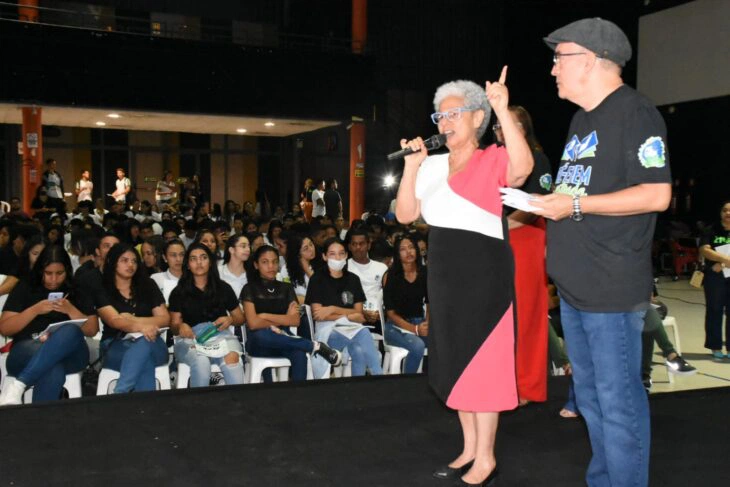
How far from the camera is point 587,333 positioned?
80.9 inches

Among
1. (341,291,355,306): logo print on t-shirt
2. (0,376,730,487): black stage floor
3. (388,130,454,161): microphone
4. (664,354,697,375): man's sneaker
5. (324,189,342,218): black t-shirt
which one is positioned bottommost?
(664,354,697,375): man's sneaker

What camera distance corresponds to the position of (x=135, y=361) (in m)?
3.84

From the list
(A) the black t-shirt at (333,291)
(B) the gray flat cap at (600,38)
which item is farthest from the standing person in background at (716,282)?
(B) the gray flat cap at (600,38)

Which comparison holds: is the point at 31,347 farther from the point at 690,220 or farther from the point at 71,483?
the point at 690,220

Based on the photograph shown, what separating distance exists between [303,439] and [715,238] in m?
4.74

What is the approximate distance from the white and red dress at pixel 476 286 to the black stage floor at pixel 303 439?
1.15ft

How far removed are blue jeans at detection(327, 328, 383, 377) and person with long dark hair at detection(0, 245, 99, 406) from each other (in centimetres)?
147

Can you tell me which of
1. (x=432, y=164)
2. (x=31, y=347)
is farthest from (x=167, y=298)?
(x=432, y=164)

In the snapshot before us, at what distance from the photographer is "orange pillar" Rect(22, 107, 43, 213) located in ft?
39.1

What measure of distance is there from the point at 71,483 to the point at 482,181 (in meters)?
1.66

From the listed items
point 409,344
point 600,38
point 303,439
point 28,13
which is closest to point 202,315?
point 409,344

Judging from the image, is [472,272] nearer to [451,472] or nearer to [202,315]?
[451,472]

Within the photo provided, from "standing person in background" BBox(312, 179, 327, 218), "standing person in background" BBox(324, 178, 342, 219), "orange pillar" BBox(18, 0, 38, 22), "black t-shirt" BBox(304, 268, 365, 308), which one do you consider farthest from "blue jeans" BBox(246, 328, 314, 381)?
"orange pillar" BBox(18, 0, 38, 22)

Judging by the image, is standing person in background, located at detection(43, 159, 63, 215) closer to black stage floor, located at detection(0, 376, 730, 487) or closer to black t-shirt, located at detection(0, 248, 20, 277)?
black t-shirt, located at detection(0, 248, 20, 277)
